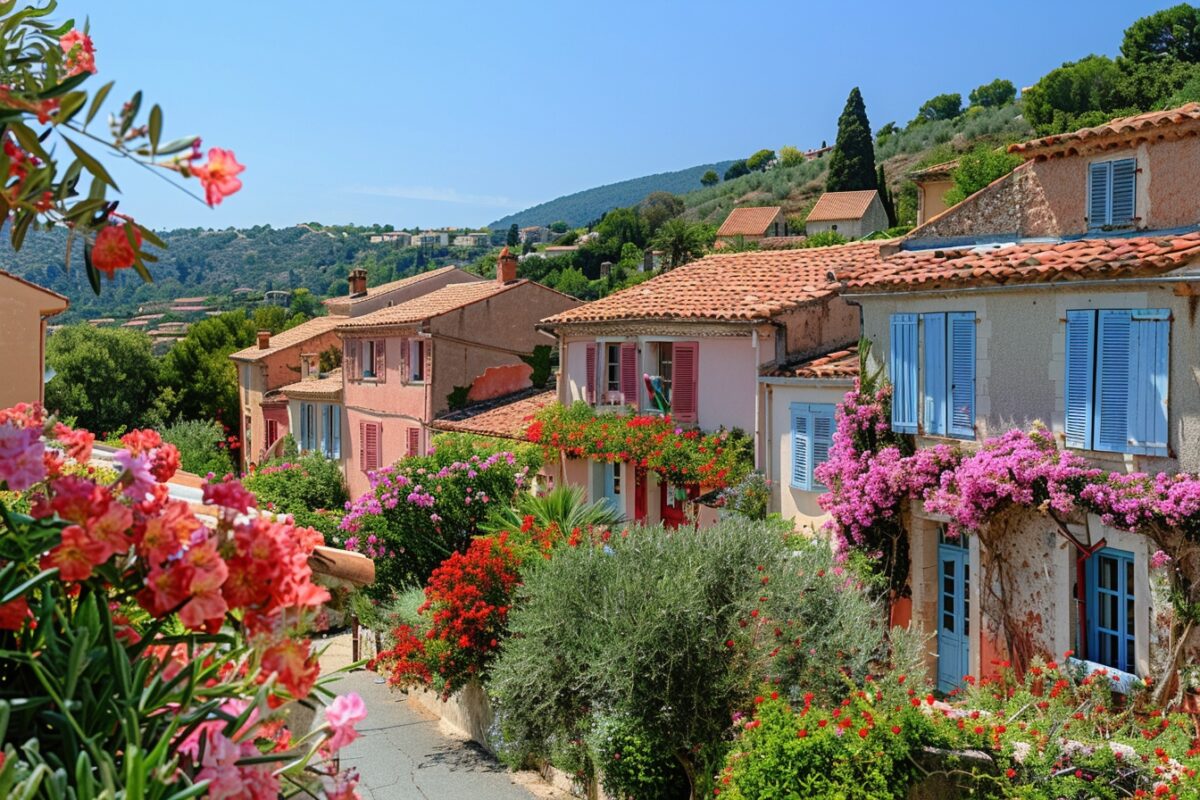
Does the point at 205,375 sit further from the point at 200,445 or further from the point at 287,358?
the point at 287,358

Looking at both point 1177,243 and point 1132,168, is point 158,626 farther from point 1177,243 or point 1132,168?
point 1132,168

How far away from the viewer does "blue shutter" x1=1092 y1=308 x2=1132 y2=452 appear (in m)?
13.5

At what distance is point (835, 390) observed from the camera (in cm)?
1902

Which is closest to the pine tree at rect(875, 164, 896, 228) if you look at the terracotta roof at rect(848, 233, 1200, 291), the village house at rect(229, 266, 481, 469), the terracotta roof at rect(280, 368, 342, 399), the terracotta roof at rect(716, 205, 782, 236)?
the terracotta roof at rect(716, 205, 782, 236)

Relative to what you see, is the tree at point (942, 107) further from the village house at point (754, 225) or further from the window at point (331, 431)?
the window at point (331, 431)

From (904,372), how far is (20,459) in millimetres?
15475

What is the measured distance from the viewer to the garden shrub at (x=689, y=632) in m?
13.6

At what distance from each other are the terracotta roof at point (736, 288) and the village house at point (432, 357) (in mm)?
6155

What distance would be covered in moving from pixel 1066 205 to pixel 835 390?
4.97 m

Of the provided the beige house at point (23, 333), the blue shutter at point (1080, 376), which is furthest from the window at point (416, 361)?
the blue shutter at point (1080, 376)

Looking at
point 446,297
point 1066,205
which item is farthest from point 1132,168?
point 446,297

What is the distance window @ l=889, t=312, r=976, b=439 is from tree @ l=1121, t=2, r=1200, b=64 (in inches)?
2638

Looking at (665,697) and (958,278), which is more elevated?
(958,278)

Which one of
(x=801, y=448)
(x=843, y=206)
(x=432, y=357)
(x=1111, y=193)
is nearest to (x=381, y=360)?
(x=432, y=357)
